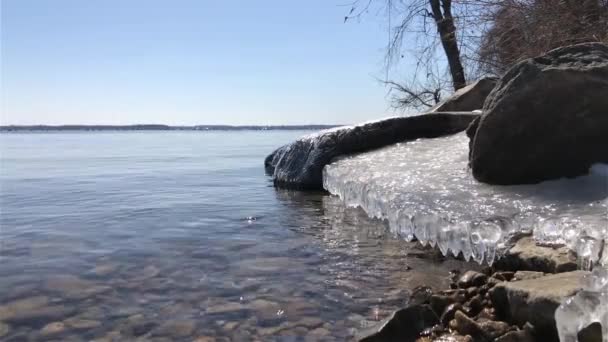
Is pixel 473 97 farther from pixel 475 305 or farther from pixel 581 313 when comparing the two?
pixel 581 313

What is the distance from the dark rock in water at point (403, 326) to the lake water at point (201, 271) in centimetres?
29

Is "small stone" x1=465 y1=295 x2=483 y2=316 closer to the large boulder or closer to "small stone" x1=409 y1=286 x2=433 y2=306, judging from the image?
"small stone" x1=409 y1=286 x2=433 y2=306

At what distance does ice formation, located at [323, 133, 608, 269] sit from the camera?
3.74 meters

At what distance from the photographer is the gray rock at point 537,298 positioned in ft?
8.58

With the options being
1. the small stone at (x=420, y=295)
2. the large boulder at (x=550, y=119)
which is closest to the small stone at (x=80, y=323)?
the small stone at (x=420, y=295)

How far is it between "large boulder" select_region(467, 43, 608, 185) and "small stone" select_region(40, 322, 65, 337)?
3873 mm

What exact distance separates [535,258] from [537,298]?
0.90 metres

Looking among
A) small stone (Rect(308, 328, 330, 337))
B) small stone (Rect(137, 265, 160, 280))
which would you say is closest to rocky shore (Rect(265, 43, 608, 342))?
small stone (Rect(308, 328, 330, 337))

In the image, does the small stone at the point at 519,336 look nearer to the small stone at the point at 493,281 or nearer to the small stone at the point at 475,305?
the small stone at the point at 475,305

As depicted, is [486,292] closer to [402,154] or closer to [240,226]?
[240,226]

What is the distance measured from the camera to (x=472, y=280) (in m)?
3.51

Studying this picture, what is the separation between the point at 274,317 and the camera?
336cm

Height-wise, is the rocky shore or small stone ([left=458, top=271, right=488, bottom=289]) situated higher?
the rocky shore

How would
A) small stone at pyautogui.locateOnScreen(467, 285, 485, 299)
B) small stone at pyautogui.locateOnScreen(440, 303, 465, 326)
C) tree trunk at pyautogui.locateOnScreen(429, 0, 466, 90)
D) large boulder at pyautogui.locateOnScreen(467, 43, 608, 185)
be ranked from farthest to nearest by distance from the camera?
tree trunk at pyautogui.locateOnScreen(429, 0, 466, 90)
large boulder at pyautogui.locateOnScreen(467, 43, 608, 185)
small stone at pyautogui.locateOnScreen(467, 285, 485, 299)
small stone at pyautogui.locateOnScreen(440, 303, 465, 326)
